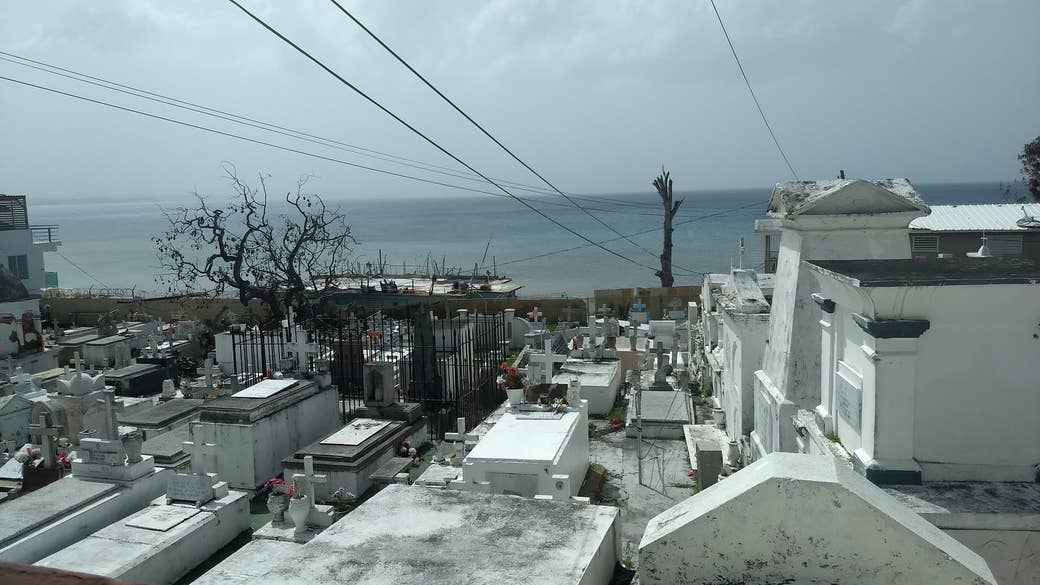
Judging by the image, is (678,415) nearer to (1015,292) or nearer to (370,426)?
(370,426)

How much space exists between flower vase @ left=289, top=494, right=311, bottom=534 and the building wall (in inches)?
273

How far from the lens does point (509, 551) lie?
5.02m

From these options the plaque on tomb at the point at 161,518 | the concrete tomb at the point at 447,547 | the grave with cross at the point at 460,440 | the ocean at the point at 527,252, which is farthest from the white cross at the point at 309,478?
the ocean at the point at 527,252

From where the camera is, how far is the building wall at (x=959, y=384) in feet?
21.0

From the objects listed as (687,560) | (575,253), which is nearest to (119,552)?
(687,560)

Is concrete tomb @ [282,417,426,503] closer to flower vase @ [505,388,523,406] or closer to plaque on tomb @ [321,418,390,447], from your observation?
plaque on tomb @ [321,418,390,447]

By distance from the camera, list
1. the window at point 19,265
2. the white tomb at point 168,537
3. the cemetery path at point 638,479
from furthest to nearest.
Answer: the window at point 19,265 → the cemetery path at point 638,479 → the white tomb at point 168,537

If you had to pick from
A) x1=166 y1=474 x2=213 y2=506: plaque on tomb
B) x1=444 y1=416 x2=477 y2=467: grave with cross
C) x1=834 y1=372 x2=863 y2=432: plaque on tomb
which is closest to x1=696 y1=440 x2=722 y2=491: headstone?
Result: x1=444 y1=416 x2=477 y2=467: grave with cross

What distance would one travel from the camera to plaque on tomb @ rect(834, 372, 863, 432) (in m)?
6.93

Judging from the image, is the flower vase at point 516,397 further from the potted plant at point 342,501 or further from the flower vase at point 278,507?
the flower vase at point 278,507

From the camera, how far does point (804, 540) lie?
3.77m

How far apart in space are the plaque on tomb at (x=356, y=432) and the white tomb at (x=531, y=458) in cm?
284

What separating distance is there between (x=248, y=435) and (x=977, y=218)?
21.0 m

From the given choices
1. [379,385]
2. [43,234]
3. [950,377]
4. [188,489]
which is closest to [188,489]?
[188,489]
